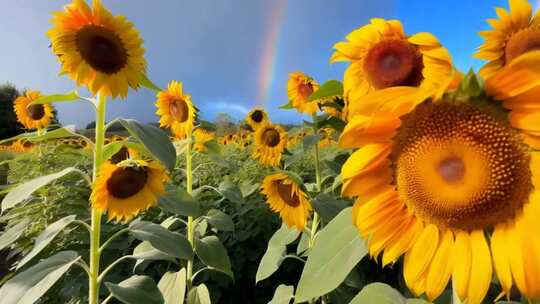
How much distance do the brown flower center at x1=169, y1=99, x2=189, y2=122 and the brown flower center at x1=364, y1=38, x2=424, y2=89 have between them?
190 centimetres

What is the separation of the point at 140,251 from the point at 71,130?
25.7 inches

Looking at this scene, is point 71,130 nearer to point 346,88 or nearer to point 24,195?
point 24,195

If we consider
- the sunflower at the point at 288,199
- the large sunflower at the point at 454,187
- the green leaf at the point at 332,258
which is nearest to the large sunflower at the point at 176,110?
the sunflower at the point at 288,199

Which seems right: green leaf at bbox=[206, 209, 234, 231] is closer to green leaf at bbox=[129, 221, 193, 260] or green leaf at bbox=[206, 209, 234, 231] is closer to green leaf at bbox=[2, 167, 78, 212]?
green leaf at bbox=[129, 221, 193, 260]

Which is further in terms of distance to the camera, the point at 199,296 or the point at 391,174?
the point at 199,296

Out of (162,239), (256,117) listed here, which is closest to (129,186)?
(162,239)

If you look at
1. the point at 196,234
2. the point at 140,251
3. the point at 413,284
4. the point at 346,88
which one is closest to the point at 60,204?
the point at 196,234

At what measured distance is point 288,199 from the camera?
2.29 m

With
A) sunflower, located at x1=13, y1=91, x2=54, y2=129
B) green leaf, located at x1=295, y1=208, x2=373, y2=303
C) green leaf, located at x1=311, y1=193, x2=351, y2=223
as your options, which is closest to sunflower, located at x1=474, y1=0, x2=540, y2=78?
green leaf, located at x1=295, y1=208, x2=373, y2=303

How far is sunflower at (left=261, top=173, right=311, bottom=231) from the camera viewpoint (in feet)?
7.00

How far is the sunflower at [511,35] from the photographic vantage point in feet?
3.64

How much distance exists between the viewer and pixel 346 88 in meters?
1.09

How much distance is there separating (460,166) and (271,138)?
3.04m

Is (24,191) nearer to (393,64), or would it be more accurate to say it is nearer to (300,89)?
(393,64)
